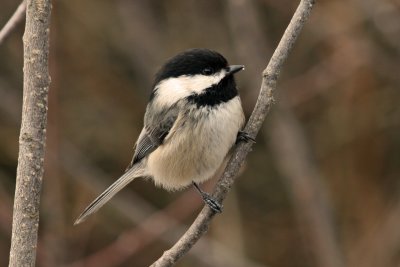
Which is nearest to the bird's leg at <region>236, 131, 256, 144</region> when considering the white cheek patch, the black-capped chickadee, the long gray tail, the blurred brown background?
the black-capped chickadee

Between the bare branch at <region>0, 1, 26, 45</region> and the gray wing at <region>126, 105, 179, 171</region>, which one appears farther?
the gray wing at <region>126, 105, 179, 171</region>

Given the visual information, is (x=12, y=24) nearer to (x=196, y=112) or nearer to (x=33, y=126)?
(x=33, y=126)

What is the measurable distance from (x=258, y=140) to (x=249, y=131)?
250 cm

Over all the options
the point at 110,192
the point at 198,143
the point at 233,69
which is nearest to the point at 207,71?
the point at 233,69

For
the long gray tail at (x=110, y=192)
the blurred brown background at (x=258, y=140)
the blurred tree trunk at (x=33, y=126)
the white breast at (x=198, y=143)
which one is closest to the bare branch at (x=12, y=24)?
the blurred tree trunk at (x=33, y=126)

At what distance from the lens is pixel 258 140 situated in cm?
452

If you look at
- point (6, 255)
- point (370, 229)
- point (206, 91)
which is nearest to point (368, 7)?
point (370, 229)

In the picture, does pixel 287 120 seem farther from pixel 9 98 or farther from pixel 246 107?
pixel 9 98

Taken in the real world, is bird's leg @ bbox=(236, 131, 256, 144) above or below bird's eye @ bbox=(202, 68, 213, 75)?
below

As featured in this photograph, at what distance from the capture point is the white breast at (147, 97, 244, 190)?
2477 mm

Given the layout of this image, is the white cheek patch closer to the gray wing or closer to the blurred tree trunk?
the gray wing

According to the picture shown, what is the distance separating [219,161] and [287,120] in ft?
4.43

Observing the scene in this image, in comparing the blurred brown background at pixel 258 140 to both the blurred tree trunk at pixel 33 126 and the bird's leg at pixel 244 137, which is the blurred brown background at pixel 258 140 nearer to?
the bird's leg at pixel 244 137

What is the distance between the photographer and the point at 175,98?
256cm
